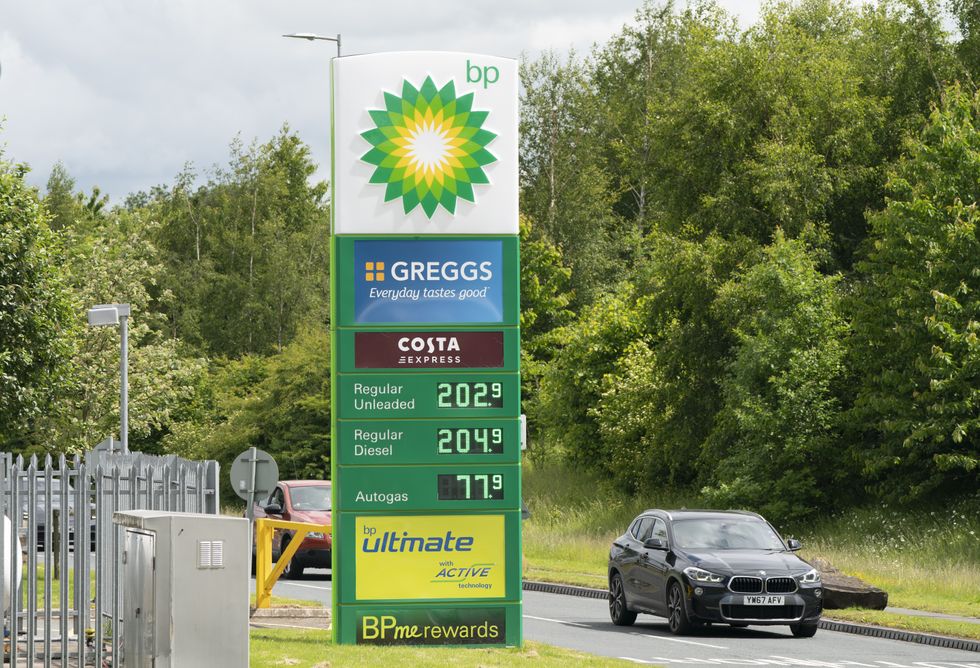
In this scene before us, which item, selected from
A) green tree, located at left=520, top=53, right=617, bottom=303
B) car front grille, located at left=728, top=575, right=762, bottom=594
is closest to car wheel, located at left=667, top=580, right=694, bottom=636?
car front grille, located at left=728, top=575, right=762, bottom=594

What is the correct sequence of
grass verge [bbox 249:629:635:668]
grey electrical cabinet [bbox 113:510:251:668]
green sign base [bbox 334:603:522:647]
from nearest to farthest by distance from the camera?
1. grey electrical cabinet [bbox 113:510:251:668]
2. grass verge [bbox 249:629:635:668]
3. green sign base [bbox 334:603:522:647]

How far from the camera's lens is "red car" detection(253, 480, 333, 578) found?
100 ft

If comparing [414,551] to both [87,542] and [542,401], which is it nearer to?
[87,542]

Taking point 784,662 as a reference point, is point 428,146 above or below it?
above

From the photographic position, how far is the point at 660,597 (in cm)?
2155

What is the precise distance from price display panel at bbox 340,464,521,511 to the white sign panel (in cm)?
259

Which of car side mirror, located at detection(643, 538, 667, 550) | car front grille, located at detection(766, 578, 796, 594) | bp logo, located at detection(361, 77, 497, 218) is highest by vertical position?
bp logo, located at detection(361, 77, 497, 218)

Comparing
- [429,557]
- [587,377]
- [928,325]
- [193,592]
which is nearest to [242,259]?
[587,377]

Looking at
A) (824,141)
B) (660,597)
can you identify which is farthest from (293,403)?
(660,597)

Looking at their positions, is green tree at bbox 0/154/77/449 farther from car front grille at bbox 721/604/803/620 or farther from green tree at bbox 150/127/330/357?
green tree at bbox 150/127/330/357

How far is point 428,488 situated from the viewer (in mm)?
Answer: 17594

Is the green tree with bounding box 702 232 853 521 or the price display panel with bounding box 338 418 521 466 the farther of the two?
the green tree with bounding box 702 232 853 521

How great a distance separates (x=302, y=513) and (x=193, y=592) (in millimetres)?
19696

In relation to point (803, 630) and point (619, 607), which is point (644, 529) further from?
point (803, 630)
